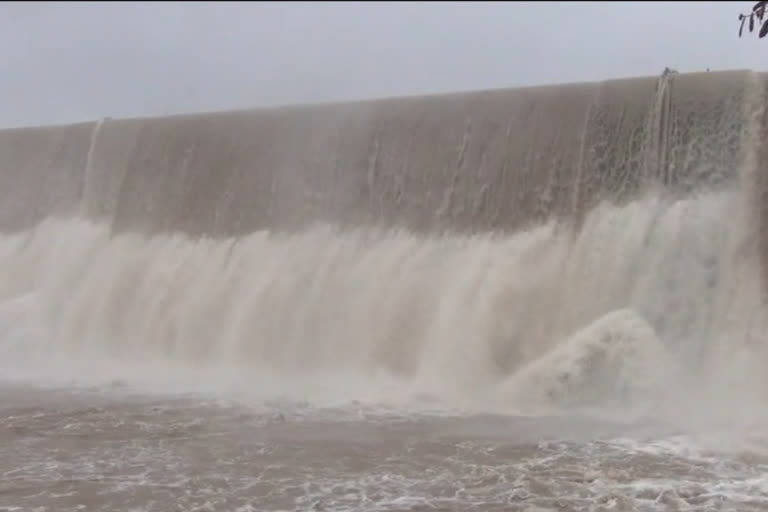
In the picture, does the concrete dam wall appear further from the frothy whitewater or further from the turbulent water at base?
the frothy whitewater

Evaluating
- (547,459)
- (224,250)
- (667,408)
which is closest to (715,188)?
(667,408)

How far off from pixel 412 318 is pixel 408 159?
208 cm

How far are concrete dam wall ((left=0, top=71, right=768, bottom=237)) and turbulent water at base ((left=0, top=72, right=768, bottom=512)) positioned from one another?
34 mm

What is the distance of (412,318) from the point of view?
412 inches

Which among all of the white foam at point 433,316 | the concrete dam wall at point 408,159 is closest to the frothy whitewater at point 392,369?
the white foam at point 433,316

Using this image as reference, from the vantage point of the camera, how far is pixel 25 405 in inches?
346

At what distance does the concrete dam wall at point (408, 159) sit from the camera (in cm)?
957

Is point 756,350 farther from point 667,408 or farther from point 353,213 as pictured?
point 353,213

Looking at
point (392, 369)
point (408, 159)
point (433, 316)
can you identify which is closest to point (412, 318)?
point (433, 316)

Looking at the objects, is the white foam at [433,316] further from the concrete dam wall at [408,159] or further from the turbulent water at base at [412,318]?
the concrete dam wall at [408,159]

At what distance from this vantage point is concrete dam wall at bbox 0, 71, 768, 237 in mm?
9570

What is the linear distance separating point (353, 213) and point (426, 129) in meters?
1.37

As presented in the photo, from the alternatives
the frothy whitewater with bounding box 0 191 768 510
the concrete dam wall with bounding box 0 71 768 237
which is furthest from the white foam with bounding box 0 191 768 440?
the concrete dam wall with bounding box 0 71 768 237

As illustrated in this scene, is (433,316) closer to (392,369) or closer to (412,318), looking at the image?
(412,318)
